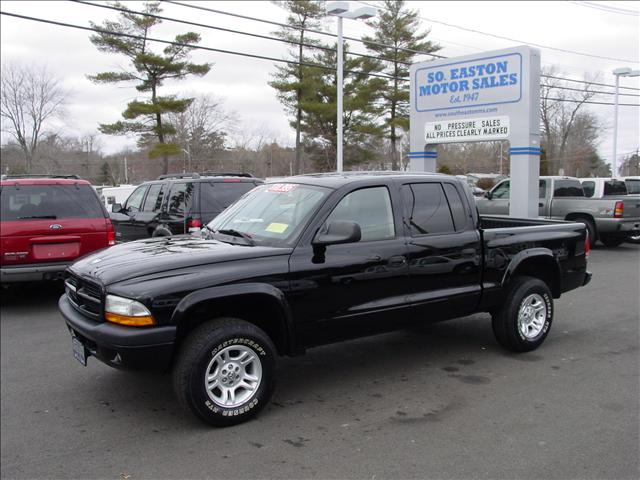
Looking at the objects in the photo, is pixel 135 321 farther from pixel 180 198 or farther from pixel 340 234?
pixel 180 198

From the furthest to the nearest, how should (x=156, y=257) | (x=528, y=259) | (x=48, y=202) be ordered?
(x=48, y=202), (x=528, y=259), (x=156, y=257)

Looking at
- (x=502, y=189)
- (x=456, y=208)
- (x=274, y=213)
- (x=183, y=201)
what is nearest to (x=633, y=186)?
(x=502, y=189)

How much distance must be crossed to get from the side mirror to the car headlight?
140cm

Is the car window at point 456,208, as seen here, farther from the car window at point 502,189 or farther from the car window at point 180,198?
the car window at point 502,189

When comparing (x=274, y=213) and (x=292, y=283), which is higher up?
(x=274, y=213)

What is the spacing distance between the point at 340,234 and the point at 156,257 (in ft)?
4.57

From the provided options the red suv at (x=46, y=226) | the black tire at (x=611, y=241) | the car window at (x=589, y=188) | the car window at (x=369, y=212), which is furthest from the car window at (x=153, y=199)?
the black tire at (x=611, y=241)

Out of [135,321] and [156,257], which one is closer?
[135,321]

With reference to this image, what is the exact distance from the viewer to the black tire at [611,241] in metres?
15.6

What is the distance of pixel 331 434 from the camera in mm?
4035

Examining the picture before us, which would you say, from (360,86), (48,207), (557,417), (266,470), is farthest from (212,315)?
(360,86)

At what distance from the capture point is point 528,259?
5.93 m

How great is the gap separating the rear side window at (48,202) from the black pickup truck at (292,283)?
3615 millimetres

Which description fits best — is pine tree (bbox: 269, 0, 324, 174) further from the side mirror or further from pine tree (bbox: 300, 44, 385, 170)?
the side mirror
